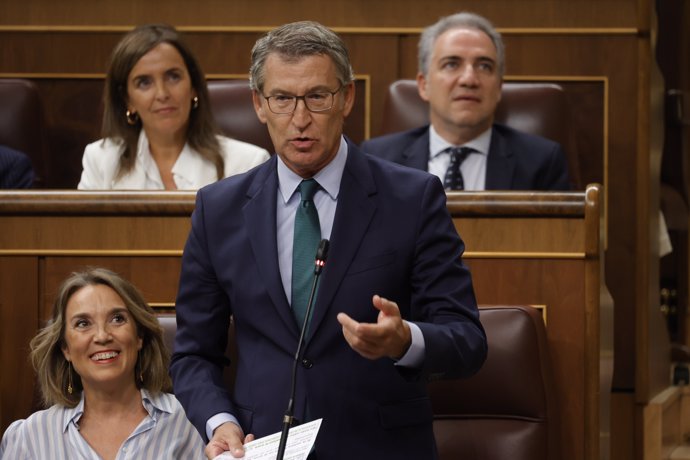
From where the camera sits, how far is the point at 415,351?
37.9 inches

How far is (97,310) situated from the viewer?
52.0 inches

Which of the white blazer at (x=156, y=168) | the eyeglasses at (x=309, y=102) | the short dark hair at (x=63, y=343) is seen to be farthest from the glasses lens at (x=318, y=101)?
the white blazer at (x=156, y=168)

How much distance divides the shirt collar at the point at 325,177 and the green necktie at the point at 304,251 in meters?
0.02

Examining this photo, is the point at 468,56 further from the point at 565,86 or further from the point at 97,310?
the point at 97,310

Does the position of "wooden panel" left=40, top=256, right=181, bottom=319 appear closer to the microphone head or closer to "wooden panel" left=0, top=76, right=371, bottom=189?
the microphone head

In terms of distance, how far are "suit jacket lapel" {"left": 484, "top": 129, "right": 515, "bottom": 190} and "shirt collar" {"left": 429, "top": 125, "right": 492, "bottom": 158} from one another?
2cm

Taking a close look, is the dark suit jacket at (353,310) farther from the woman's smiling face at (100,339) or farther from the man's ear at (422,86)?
the man's ear at (422,86)

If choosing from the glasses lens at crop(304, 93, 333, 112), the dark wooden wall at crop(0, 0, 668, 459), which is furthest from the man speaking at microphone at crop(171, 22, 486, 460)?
the dark wooden wall at crop(0, 0, 668, 459)

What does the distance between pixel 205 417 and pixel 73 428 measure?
0.30 metres

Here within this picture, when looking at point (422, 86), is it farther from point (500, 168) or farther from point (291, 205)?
point (291, 205)

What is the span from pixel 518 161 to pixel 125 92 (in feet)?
2.04

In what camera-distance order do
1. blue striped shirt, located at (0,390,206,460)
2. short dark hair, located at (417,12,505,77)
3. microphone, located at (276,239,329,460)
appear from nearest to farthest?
microphone, located at (276,239,329,460) < blue striped shirt, located at (0,390,206,460) < short dark hair, located at (417,12,505,77)

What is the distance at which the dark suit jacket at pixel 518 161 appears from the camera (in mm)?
1858

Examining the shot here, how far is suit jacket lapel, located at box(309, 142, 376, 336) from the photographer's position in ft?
3.42
